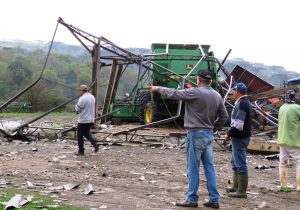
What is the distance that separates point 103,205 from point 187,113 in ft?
5.32

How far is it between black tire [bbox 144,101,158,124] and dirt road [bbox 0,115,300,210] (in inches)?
150

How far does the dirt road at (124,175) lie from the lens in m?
7.07

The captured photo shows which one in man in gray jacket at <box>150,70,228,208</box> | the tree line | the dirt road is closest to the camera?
man in gray jacket at <box>150,70,228,208</box>

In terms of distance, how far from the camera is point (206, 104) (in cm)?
671

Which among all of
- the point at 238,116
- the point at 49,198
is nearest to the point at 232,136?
the point at 238,116

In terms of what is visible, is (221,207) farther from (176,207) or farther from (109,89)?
Answer: (109,89)

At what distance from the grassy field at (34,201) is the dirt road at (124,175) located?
22 cm

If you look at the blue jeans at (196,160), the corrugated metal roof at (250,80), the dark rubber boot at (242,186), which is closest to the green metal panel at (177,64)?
the corrugated metal roof at (250,80)

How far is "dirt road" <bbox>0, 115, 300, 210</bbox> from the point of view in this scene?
278 inches

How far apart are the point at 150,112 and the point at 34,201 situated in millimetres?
12003

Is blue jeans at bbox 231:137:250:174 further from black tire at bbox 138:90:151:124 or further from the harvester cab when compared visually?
black tire at bbox 138:90:151:124

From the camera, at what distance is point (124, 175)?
9328mm

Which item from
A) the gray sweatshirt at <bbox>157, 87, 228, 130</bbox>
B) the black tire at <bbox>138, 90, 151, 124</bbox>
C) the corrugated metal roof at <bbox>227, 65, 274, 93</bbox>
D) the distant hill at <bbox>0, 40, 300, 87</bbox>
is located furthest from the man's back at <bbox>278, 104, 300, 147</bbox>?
the corrugated metal roof at <bbox>227, 65, 274, 93</bbox>

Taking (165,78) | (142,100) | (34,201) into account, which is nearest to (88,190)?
(34,201)
